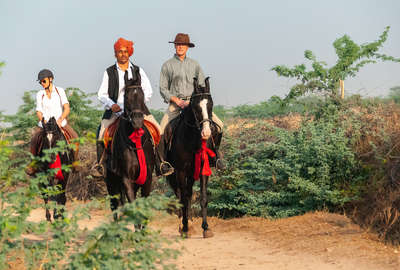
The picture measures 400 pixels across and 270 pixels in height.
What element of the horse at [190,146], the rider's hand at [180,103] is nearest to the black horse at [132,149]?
the horse at [190,146]

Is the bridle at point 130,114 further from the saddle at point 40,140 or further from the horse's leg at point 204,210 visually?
the saddle at point 40,140

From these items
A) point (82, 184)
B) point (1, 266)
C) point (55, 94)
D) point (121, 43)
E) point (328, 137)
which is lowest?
point (82, 184)

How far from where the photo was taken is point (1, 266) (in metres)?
5.02

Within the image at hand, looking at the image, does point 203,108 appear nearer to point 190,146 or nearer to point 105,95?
point 190,146

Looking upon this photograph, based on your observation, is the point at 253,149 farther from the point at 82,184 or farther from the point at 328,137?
the point at 82,184

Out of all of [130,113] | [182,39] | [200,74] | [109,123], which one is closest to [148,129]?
[109,123]

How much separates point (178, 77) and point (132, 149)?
2780 mm

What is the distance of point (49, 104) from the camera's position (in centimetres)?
1133

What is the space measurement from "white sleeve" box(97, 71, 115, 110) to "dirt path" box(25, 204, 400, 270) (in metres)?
Result: 2.86

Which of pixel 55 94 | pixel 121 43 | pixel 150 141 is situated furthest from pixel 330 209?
pixel 55 94

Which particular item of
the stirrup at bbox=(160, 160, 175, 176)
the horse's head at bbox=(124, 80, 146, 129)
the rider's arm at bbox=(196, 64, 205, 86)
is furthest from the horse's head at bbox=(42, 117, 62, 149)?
the rider's arm at bbox=(196, 64, 205, 86)

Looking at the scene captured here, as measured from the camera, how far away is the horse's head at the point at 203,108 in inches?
355

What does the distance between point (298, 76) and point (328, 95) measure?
1564mm

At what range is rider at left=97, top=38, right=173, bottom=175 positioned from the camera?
31.1 ft
